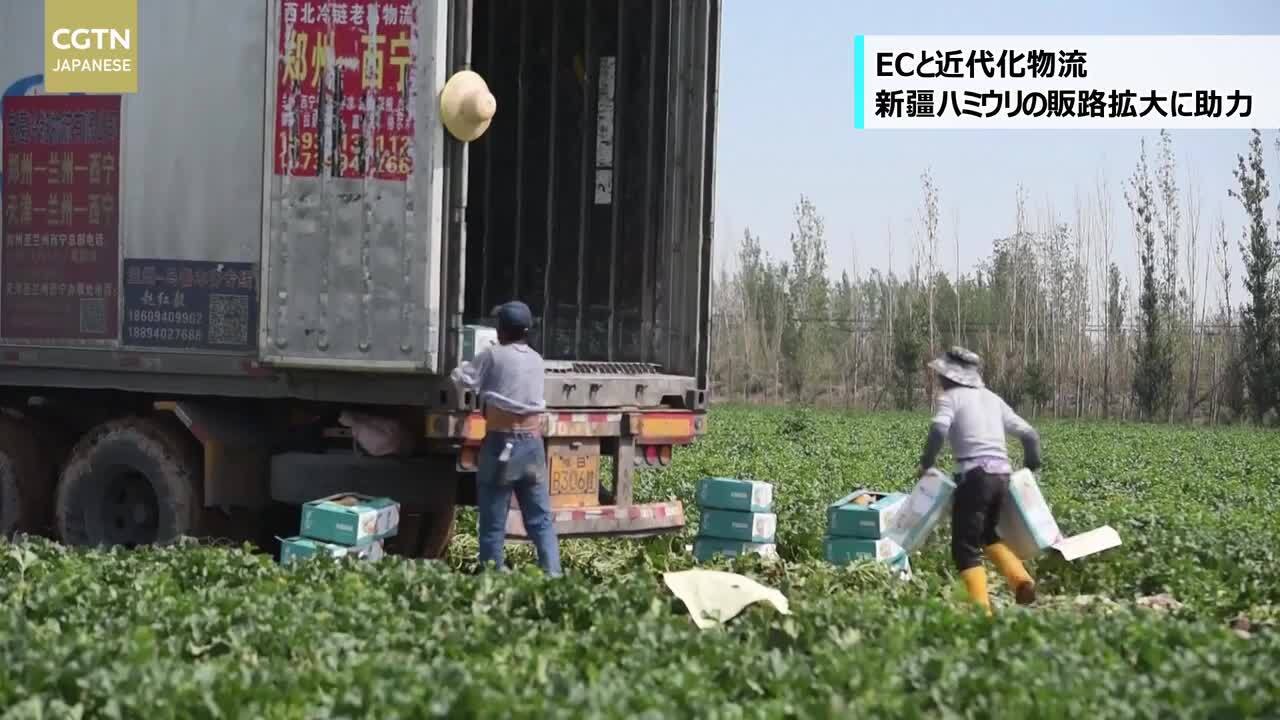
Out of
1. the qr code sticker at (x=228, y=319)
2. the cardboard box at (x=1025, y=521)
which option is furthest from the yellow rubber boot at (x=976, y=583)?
the qr code sticker at (x=228, y=319)

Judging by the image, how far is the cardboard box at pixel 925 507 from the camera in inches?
423

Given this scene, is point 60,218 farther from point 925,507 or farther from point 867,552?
point 925,507

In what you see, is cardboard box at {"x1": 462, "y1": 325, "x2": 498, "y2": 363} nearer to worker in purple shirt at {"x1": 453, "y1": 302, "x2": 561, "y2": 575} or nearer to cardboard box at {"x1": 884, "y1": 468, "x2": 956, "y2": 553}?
worker in purple shirt at {"x1": 453, "y1": 302, "x2": 561, "y2": 575}

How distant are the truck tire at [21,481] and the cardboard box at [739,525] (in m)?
4.60

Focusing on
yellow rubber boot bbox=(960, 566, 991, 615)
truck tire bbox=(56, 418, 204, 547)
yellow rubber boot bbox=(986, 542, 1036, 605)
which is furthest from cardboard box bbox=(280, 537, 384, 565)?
yellow rubber boot bbox=(986, 542, 1036, 605)

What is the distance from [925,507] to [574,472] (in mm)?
2261

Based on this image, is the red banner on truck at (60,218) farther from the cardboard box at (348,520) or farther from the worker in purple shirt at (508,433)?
the worker in purple shirt at (508,433)

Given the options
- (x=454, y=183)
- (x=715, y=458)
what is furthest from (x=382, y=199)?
(x=715, y=458)

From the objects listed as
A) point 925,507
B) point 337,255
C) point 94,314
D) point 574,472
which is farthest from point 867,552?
point 94,314

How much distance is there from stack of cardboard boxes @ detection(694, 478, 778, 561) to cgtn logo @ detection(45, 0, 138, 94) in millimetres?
4544

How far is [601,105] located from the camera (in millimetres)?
12984

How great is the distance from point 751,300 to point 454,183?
5257 centimetres

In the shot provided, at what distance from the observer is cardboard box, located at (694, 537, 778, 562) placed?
39.0 feet

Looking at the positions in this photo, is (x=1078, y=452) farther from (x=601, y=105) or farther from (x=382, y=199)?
(x=382, y=199)
